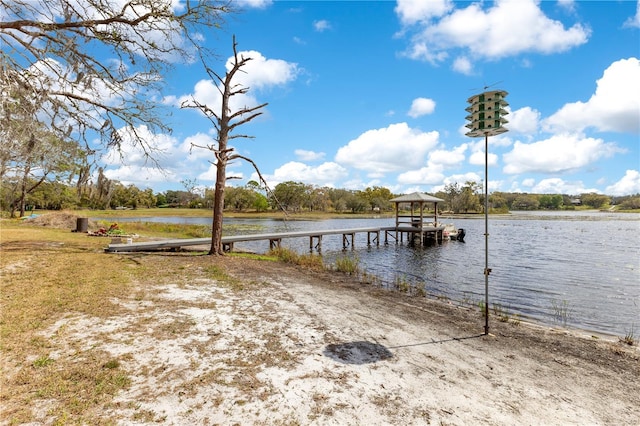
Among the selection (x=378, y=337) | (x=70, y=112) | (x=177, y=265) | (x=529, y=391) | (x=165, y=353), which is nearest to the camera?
(x=529, y=391)

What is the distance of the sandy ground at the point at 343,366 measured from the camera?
347cm

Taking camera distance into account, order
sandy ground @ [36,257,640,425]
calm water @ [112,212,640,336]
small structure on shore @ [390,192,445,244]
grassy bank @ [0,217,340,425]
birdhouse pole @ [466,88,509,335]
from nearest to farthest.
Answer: grassy bank @ [0,217,340,425]
sandy ground @ [36,257,640,425]
birdhouse pole @ [466,88,509,335]
calm water @ [112,212,640,336]
small structure on shore @ [390,192,445,244]

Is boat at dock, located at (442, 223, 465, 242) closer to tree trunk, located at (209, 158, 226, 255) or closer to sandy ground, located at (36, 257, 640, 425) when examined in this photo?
tree trunk, located at (209, 158, 226, 255)

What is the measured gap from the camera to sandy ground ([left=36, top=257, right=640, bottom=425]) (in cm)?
347

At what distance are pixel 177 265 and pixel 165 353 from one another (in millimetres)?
7535

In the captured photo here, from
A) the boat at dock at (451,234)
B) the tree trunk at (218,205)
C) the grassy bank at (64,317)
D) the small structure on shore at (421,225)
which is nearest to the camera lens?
the grassy bank at (64,317)

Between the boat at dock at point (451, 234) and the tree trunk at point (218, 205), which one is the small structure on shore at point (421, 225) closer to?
the boat at dock at point (451, 234)

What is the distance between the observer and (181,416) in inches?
128

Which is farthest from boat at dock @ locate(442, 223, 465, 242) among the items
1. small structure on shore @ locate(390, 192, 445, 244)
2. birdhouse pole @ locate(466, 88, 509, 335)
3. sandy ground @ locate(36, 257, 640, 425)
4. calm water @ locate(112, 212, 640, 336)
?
birdhouse pole @ locate(466, 88, 509, 335)

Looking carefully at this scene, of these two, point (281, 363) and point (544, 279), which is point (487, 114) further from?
point (544, 279)

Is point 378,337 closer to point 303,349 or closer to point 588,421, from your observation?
point 303,349

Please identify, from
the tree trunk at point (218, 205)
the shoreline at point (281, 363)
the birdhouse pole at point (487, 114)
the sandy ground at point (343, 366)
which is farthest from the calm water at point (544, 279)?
the tree trunk at point (218, 205)

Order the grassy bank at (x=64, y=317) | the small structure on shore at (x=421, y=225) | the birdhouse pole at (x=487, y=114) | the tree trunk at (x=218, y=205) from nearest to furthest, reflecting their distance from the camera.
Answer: the grassy bank at (x=64, y=317) < the birdhouse pole at (x=487, y=114) < the tree trunk at (x=218, y=205) < the small structure on shore at (x=421, y=225)

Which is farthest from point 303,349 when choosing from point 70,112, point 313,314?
point 70,112
